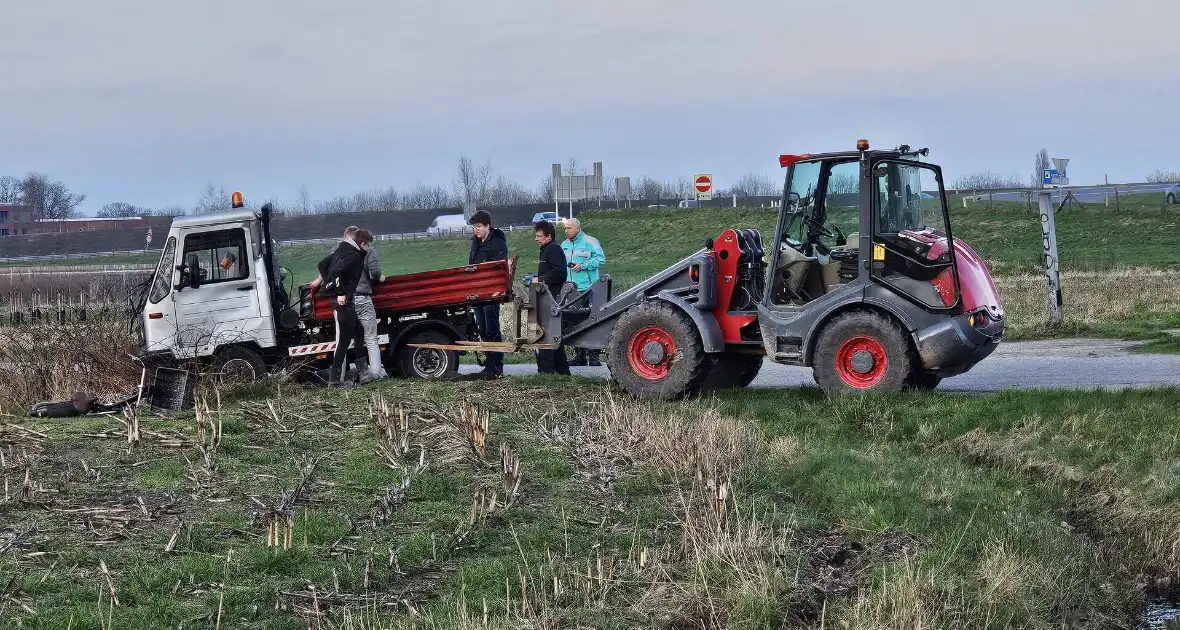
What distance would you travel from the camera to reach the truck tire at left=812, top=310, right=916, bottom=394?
11.6 meters

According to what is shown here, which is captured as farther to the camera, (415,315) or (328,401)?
(415,315)

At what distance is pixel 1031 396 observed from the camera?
36.8 ft

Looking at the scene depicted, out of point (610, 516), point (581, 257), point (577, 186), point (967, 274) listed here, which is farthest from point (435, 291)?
point (577, 186)

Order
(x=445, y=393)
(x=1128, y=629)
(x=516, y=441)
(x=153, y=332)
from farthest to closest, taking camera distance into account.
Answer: (x=153, y=332), (x=445, y=393), (x=516, y=441), (x=1128, y=629)

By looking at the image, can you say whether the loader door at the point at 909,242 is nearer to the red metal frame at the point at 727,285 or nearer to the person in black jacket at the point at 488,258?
the red metal frame at the point at 727,285

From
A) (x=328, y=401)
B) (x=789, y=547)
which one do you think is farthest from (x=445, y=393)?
(x=789, y=547)

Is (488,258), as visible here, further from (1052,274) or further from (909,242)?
(1052,274)

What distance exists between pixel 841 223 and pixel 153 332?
7.95 meters

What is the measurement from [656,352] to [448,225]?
62690 mm

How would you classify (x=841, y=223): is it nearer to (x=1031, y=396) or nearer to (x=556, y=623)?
(x=1031, y=396)

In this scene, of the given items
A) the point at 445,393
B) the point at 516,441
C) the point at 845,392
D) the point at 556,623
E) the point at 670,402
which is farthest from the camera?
the point at 445,393

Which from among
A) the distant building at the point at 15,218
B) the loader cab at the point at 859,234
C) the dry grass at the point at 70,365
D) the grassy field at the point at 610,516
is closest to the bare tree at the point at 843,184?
the loader cab at the point at 859,234

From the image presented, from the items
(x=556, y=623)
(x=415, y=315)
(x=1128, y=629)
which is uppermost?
(x=415, y=315)

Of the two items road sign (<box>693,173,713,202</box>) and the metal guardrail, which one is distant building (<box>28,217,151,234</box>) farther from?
road sign (<box>693,173,713,202</box>)
